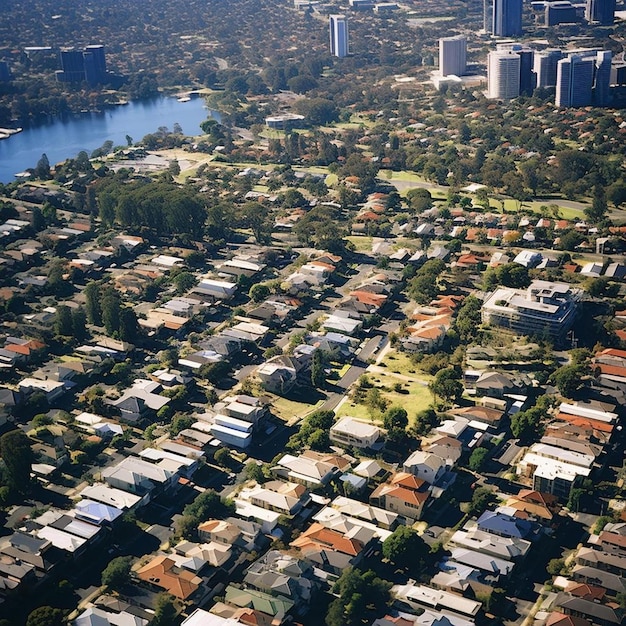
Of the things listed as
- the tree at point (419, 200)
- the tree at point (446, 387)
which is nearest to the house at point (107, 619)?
the tree at point (446, 387)

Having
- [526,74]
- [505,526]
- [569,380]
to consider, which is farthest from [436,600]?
[526,74]

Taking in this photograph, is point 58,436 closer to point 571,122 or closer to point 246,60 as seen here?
point 571,122

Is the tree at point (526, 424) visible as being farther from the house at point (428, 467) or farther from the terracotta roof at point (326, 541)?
the terracotta roof at point (326, 541)

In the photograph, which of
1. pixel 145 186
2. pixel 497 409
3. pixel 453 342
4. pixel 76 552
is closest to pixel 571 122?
pixel 145 186

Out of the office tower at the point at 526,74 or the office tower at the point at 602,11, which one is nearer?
the office tower at the point at 526,74

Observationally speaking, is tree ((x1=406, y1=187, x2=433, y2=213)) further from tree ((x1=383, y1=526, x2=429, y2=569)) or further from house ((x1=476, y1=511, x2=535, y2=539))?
tree ((x1=383, y1=526, x2=429, y2=569))

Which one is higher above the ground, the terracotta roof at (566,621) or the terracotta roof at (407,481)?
the terracotta roof at (407,481)

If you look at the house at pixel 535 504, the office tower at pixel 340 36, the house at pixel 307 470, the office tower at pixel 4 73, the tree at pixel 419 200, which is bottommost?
the house at pixel 535 504
